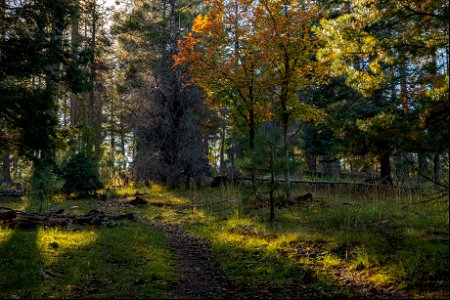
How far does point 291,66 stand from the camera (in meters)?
12.4

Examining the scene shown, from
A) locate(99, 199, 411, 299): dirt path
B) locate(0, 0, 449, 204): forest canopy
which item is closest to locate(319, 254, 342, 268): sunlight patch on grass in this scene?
locate(99, 199, 411, 299): dirt path

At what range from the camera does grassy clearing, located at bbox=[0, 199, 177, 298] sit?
220 inches

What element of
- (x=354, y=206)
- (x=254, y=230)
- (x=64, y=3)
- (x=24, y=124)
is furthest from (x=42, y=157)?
(x=354, y=206)

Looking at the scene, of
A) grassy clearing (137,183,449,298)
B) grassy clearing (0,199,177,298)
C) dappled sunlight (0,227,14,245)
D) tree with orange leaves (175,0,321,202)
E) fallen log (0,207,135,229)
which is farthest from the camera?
tree with orange leaves (175,0,321,202)

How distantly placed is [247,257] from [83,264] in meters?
3.18

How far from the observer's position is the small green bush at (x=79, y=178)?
1747cm

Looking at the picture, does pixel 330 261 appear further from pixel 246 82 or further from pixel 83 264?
pixel 246 82

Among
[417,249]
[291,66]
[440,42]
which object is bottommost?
[417,249]

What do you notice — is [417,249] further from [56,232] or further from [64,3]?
[64,3]

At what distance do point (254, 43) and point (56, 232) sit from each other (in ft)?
27.0

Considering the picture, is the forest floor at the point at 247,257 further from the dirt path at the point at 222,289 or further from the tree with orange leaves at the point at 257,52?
the tree with orange leaves at the point at 257,52

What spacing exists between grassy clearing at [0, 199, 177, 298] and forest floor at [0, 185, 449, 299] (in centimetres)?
2

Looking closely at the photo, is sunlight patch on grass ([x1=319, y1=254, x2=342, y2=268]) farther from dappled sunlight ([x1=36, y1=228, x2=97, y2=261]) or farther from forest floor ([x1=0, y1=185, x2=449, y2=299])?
dappled sunlight ([x1=36, y1=228, x2=97, y2=261])

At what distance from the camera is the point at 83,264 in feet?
22.2
